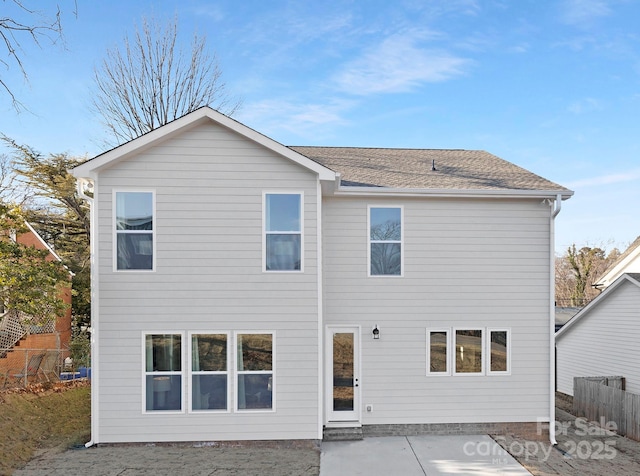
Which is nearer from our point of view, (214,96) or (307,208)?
(307,208)

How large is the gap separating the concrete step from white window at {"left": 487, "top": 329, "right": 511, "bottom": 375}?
Answer: 10.2 feet

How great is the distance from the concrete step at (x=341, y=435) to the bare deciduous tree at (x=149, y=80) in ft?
44.0

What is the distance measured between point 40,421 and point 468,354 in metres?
9.48

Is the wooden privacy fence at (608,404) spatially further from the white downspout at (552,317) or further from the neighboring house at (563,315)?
the neighboring house at (563,315)

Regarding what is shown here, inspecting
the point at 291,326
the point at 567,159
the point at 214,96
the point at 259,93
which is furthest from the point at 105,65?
the point at 567,159

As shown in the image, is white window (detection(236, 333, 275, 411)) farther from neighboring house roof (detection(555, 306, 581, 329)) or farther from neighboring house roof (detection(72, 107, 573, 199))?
neighboring house roof (detection(555, 306, 581, 329))

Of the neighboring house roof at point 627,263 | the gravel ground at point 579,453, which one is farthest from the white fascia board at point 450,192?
the neighboring house roof at point 627,263

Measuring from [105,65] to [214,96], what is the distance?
420 centimetres

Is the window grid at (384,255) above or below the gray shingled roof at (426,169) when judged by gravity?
below

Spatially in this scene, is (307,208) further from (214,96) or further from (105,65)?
(105,65)

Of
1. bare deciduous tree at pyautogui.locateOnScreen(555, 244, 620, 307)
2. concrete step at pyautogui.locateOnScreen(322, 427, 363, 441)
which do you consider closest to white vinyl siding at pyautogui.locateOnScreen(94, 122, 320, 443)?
concrete step at pyautogui.locateOnScreen(322, 427, 363, 441)

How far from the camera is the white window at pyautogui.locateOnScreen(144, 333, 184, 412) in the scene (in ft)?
28.0

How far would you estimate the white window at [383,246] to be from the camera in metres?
9.56

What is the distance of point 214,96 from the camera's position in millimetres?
18391
